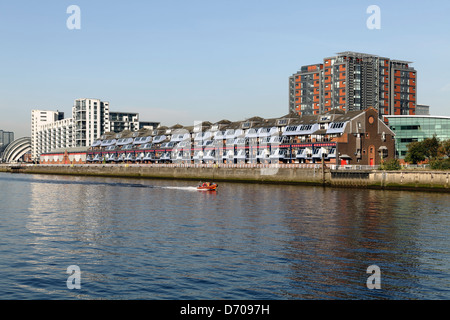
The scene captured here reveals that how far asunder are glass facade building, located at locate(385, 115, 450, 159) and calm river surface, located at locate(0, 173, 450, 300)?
10189 centimetres

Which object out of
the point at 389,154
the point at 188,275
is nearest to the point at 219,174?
the point at 389,154

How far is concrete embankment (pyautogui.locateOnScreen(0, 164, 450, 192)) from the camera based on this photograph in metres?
97.8

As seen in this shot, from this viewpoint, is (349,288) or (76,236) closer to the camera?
(349,288)

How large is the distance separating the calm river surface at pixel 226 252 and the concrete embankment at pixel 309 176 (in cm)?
3428

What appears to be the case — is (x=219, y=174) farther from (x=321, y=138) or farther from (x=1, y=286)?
(x=1, y=286)

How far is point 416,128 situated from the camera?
160 meters

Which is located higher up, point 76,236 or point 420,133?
point 420,133

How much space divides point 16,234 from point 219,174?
336 feet

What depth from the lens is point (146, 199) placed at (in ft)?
273

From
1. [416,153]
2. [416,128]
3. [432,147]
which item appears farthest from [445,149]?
[416,128]
